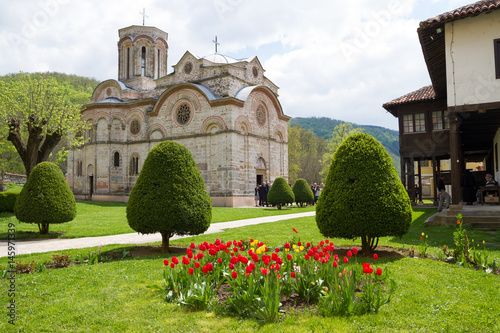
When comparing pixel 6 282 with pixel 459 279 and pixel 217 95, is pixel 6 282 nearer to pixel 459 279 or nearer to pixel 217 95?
pixel 459 279

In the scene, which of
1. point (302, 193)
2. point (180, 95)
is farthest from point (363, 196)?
point (180, 95)

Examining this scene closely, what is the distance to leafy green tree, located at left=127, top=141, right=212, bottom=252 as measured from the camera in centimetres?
733

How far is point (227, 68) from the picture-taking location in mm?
25922

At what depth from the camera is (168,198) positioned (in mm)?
7387

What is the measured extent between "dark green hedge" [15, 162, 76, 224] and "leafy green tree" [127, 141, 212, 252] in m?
4.38

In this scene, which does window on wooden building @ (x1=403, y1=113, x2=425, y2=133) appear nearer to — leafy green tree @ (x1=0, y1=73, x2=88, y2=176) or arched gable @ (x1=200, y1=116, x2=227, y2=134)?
arched gable @ (x1=200, y1=116, x2=227, y2=134)

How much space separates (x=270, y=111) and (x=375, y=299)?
2500cm

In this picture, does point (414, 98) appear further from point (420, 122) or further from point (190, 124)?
point (190, 124)

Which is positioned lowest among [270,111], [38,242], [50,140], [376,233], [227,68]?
[38,242]

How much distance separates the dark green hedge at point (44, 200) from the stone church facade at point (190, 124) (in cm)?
1376

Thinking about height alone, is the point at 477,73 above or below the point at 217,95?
below

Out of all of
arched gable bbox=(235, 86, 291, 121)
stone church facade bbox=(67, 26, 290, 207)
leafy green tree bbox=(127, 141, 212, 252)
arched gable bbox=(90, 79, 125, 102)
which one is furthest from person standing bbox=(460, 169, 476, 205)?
arched gable bbox=(90, 79, 125, 102)

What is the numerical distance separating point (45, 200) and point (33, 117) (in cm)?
901

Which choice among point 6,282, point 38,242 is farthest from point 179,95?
point 6,282
